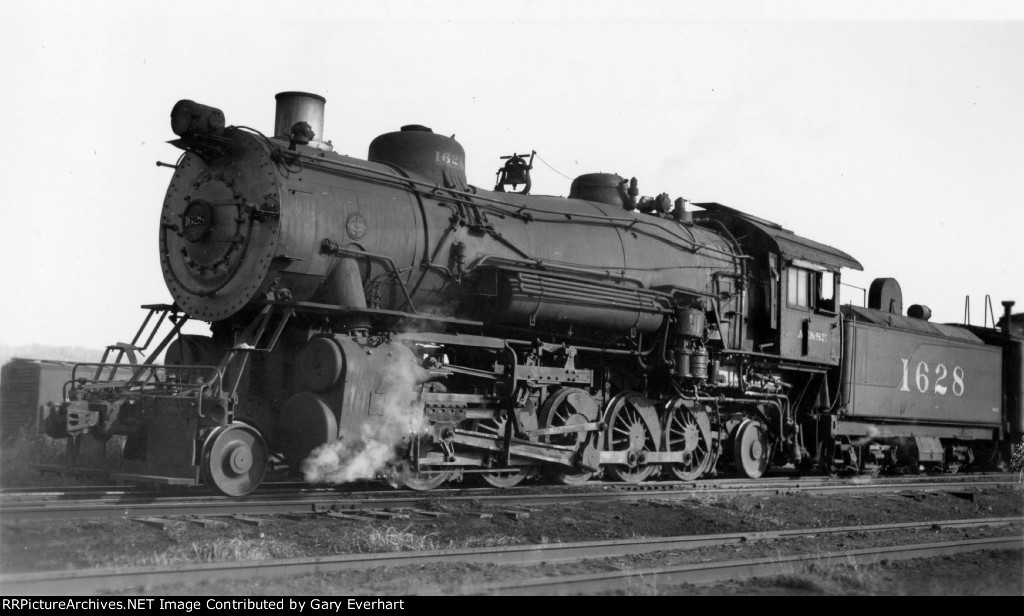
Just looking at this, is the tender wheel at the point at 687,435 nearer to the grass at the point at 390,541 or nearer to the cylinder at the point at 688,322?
the cylinder at the point at 688,322

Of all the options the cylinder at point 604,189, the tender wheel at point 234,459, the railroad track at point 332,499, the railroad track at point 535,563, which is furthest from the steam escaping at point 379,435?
the cylinder at point 604,189

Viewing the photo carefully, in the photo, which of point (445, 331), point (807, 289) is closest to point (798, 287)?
point (807, 289)

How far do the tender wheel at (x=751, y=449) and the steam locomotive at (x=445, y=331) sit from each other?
0.05m

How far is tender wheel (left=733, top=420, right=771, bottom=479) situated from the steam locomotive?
5cm

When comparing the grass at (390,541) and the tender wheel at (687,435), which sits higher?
the tender wheel at (687,435)

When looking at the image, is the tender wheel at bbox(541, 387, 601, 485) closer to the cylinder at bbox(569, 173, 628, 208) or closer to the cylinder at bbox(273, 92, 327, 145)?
the cylinder at bbox(569, 173, 628, 208)

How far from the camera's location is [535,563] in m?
6.27

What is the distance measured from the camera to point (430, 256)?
9.64 m

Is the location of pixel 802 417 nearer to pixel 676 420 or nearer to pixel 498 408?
pixel 676 420

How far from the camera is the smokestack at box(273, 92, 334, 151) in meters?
10.0

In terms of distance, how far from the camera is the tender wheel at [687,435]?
12.4 metres

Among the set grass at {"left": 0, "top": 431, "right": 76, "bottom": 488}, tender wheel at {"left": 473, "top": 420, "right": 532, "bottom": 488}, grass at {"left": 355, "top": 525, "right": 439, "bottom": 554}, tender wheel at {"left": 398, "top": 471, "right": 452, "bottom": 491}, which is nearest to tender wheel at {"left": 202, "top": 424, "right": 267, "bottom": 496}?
tender wheel at {"left": 398, "top": 471, "right": 452, "bottom": 491}

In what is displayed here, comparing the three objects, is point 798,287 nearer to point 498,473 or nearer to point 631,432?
point 631,432

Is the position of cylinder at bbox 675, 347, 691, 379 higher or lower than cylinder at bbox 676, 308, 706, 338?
lower
